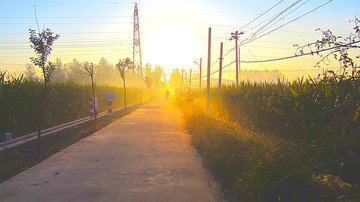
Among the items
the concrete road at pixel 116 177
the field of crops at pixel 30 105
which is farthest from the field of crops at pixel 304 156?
the field of crops at pixel 30 105

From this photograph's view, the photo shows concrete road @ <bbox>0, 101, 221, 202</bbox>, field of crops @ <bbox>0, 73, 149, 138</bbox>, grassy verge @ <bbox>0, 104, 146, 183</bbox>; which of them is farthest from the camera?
field of crops @ <bbox>0, 73, 149, 138</bbox>

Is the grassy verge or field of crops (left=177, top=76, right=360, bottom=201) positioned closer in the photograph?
field of crops (left=177, top=76, right=360, bottom=201)

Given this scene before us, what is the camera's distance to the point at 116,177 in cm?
468

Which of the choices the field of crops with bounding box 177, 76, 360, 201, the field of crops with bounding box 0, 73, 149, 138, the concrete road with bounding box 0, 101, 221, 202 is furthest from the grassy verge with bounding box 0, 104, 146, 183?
the field of crops with bounding box 177, 76, 360, 201

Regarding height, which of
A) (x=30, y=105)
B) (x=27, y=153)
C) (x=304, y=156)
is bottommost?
(x=27, y=153)

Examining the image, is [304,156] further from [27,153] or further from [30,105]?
[30,105]

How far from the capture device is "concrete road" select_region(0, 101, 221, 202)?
12.6ft

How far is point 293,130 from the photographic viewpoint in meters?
6.61

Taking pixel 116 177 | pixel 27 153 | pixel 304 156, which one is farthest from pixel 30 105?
pixel 304 156

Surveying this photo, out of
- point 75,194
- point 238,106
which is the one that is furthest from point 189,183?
point 238,106

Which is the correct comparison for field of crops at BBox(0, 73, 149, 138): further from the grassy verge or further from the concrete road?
the concrete road

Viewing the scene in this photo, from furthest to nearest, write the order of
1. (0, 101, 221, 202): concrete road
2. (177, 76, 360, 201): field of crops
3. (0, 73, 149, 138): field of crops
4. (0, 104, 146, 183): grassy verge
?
(0, 73, 149, 138): field of crops → (0, 104, 146, 183): grassy verge → (0, 101, 221, 202): concrete road → (177, 76, 360, 201): field of crops

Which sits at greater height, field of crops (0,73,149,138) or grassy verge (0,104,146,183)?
field of crops (0,73,149,138)

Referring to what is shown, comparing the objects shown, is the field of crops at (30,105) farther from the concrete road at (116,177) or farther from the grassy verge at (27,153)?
the concrete road at (116,177)
